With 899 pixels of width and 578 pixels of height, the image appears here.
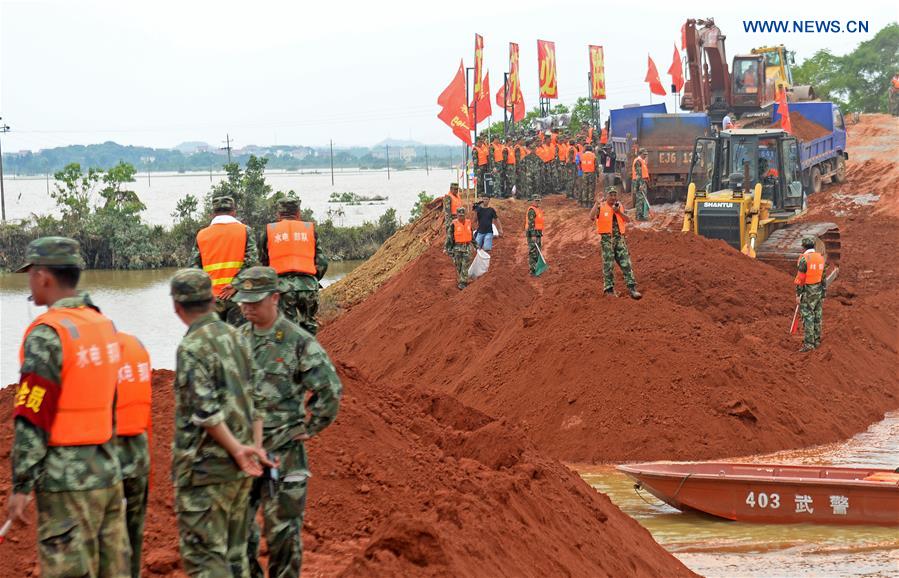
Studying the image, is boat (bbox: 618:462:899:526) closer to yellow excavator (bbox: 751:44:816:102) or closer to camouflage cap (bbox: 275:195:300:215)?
camouflage cap (bbox: 275:195:300:215)

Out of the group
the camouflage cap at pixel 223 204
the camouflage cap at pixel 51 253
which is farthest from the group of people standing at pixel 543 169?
the camouflage cap at pixel 51 253

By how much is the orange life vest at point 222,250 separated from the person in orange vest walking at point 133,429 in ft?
9.62

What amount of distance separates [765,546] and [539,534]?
14.0 ft

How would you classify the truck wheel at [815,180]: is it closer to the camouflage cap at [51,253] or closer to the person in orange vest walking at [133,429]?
the person in orange vest walking at [133,429]

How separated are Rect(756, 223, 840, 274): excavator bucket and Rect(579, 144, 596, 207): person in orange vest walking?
7605 mm

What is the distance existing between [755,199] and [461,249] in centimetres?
587

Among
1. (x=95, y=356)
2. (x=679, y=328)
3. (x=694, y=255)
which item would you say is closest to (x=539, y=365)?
(x=679, y=328)

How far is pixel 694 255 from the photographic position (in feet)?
75.5

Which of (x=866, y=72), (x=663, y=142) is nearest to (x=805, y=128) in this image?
(x=663, y=142)

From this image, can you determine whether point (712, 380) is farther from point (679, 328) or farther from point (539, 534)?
point (539, 534)

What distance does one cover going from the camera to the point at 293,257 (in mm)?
9953

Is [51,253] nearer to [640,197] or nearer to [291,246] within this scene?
[291,246]

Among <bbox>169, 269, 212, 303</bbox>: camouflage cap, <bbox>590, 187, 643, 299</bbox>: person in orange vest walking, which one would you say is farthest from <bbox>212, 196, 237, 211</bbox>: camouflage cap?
<bbox>590, 187, 643, 299</bbox>: person in orange vest walking

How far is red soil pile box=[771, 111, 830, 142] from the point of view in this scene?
3533 cm
